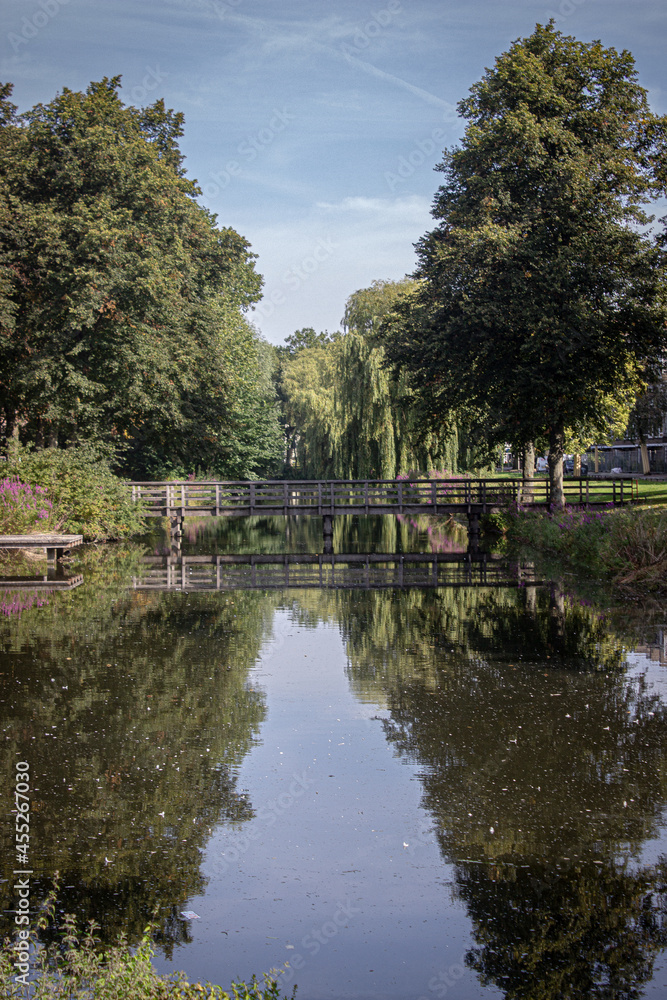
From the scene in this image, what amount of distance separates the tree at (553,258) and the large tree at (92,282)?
1032cm

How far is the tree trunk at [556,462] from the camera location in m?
29.9

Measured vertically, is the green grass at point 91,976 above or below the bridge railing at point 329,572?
above

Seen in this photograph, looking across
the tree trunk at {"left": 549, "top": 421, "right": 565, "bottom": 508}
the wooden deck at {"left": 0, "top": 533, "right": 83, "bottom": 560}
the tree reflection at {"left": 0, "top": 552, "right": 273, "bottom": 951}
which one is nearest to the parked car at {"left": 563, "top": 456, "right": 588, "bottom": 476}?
the tree trunk at {"left": 549, "top": 421, "right": 565, "bottom": 508}

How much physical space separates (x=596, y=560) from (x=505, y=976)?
17.5 metres

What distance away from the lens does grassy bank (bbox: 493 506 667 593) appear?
1872cm

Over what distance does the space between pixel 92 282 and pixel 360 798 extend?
28030 millimetres

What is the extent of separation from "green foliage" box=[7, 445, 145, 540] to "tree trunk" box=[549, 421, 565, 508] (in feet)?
46.1

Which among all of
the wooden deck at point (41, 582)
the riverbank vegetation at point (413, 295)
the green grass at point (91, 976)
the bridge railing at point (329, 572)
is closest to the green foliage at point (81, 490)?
the riverbank vegetation at point (413, 295)

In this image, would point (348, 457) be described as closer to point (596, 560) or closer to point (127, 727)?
point (596, 560)

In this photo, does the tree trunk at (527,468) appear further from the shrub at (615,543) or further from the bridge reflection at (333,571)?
the shrub at (615,543)

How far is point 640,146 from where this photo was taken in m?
29.3

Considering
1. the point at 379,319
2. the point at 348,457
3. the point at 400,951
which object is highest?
the point at 379,319

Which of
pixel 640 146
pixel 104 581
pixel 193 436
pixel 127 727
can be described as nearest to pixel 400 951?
pixel 127 727

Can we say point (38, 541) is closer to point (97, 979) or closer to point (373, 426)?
point (97, 979)
